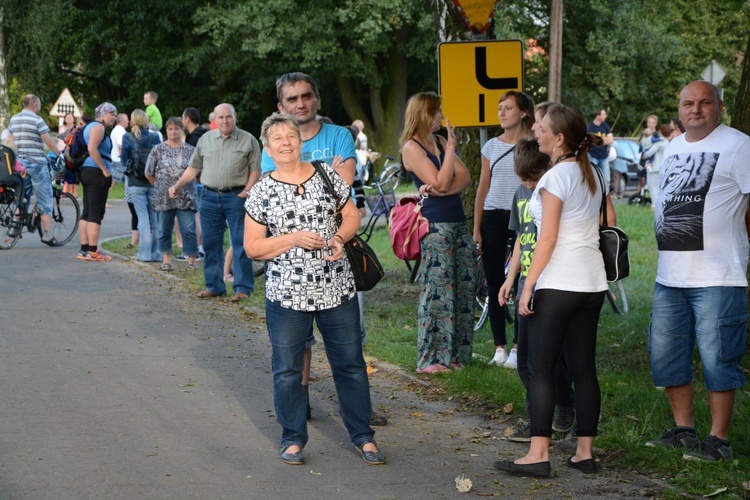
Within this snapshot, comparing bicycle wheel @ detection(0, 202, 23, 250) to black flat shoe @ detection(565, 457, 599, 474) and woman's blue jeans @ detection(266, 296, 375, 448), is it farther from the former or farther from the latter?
black flat shoe @ detection(565, 457, 599, 474)

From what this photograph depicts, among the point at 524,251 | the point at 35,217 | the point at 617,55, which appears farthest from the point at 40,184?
the point at 617,55

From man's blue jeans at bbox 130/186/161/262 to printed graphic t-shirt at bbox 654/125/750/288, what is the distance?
1047 centimetres

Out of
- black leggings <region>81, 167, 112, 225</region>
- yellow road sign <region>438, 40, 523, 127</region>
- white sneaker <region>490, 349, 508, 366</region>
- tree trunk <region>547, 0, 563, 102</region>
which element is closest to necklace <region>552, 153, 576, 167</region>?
white sneaker <region>490, 349, 508, 366</region>

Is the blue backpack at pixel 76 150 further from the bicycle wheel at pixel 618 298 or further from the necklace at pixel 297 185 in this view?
the necklace at pixel 297 185

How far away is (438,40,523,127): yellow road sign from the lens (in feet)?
30.8

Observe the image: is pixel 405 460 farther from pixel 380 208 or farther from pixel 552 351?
pixel 380 208

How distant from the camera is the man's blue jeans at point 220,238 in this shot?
11875 millimetres

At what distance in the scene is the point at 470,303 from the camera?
8.31 meters

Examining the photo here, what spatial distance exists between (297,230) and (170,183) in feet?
28.2

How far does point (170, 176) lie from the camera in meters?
14.1

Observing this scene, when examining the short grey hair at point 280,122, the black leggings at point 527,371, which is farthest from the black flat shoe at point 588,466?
the short grey hair at point 280,122

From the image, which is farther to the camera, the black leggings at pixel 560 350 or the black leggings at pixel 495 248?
the black leggings at pixel 495 248

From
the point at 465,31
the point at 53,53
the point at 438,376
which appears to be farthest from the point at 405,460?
the point at 53,53

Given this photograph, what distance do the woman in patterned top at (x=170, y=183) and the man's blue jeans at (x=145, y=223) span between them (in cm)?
101
